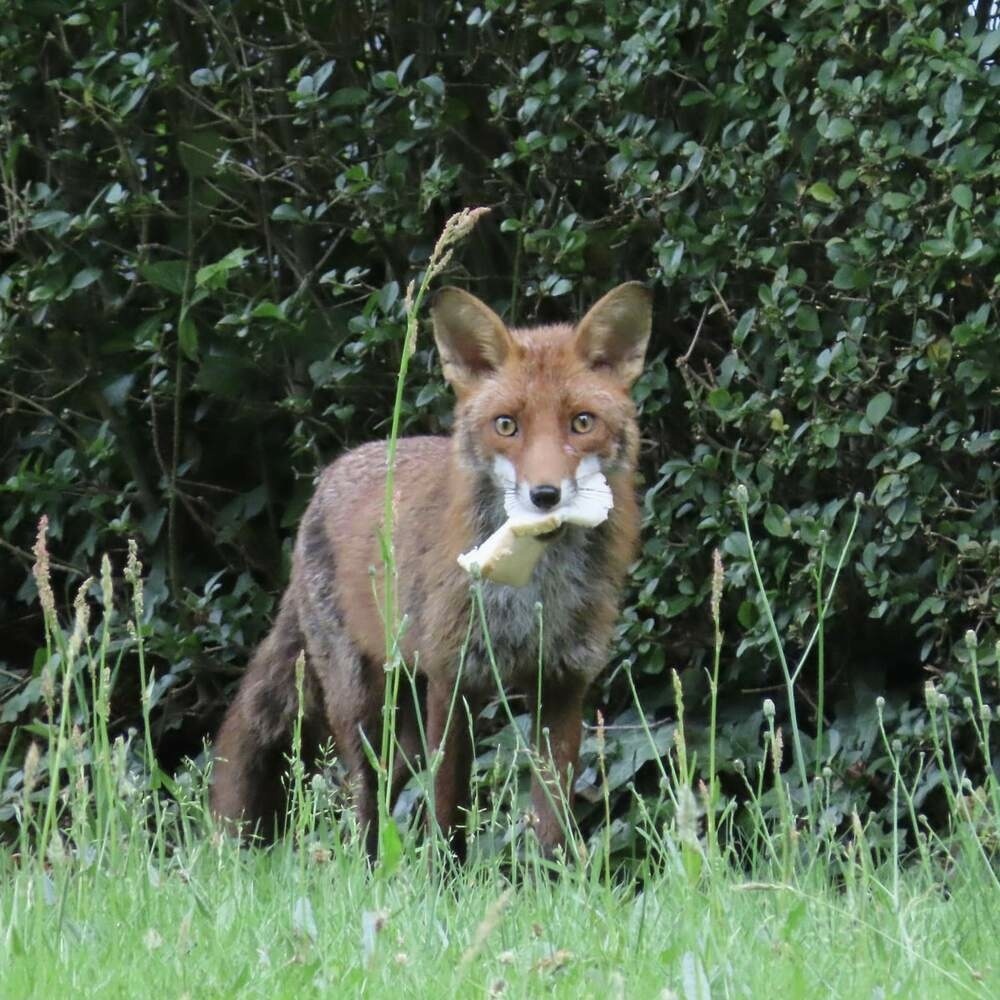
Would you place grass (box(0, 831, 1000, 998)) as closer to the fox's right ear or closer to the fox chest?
the fox chest

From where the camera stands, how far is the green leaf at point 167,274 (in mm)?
6500

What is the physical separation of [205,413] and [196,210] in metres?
0.81

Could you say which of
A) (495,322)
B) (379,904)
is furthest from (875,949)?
(495,322)

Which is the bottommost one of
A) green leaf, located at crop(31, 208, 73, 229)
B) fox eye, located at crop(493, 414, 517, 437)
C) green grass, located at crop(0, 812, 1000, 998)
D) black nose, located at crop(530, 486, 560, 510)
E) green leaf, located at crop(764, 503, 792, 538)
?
green grass, located at crop(0, 812, 1000, 998)

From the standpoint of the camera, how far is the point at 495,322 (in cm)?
529

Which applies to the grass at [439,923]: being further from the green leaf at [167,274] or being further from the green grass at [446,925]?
the green leaf at [167,274]

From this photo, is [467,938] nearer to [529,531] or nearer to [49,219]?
[529,531]

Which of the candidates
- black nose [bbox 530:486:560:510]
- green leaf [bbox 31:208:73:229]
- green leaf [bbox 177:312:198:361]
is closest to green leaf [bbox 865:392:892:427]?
black nose [bbox 530:486:560:510]

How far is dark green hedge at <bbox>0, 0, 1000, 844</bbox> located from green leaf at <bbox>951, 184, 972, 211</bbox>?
0.03ft

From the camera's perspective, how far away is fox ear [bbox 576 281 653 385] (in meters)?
5.23

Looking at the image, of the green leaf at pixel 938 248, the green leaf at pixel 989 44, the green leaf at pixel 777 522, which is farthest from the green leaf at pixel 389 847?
the green leaf at pixel 989 44

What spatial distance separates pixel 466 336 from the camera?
17.6 feet

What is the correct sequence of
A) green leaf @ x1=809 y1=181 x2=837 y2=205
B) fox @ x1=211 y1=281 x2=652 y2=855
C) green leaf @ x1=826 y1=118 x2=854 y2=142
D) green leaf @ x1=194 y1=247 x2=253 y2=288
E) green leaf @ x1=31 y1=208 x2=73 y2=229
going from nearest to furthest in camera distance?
1. fox @ x1=211 y1=281 x2=652 y2=855
2. green leaf @ x1=826 y1=118 x2=854 y2=142
3. green leaf @ x1=809 y1=181 x2=837 y2=205
4. green leaf @ x1=194 y1=247 x2=253 y2=288
5. green leaf @ x1=31 y1=208 x2=73 y2=229

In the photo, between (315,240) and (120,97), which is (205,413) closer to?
(315,240)
